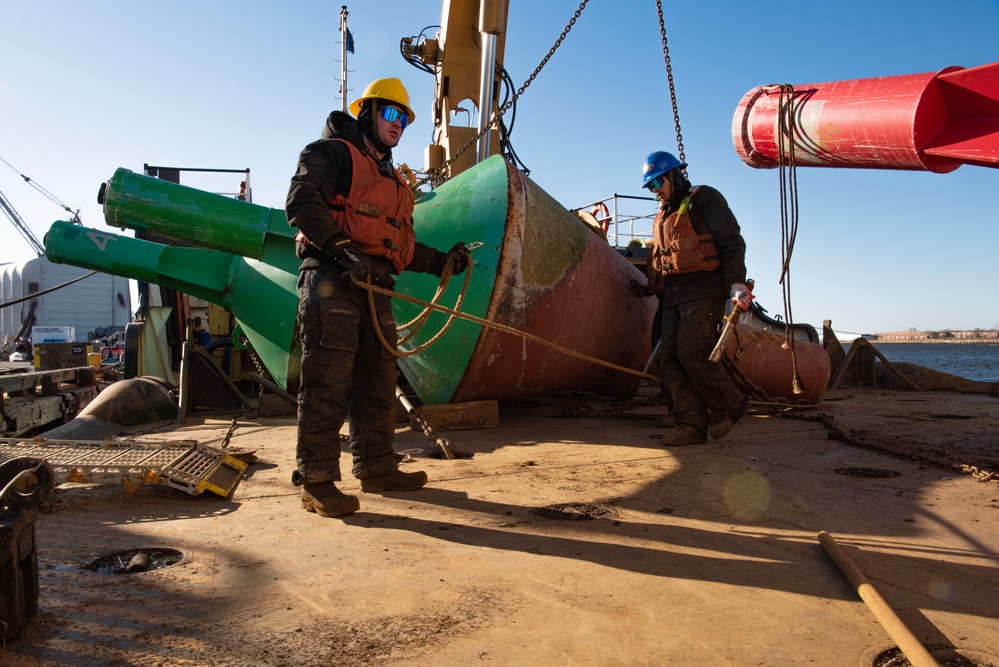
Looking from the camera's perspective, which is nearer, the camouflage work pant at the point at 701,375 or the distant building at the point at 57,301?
the camouflage work pant at the point at 701,375

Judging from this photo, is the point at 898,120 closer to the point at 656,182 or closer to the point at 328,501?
the point at 656,182

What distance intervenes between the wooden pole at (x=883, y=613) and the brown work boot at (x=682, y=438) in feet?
6.32

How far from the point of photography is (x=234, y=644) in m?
1.56

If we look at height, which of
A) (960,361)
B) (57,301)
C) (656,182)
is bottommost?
(960,361)

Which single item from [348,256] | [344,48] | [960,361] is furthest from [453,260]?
[960,361]

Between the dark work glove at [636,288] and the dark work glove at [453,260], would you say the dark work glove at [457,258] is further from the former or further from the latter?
the dark work glove at [636,288]

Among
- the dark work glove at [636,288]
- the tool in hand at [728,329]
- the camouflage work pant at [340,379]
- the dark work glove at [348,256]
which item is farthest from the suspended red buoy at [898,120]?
the dark work glove at [636,288]

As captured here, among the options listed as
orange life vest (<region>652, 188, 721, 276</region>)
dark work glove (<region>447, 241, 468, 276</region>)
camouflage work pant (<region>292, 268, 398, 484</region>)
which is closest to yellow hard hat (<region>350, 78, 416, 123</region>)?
dark work glove (<region>447, 241, 468, 276</region>)

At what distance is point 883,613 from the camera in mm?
1579

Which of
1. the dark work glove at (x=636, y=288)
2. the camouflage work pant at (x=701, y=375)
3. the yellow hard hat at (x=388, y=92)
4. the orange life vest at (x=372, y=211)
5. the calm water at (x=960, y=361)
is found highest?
the yellow hard hat at (x=388, y=92)

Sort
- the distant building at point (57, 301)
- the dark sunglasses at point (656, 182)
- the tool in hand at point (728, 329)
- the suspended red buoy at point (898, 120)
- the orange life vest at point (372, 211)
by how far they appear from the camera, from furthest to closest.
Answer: the distant building at point (57, 301) → the dark sunglasses at point (656, 182) → the tool in hand at point (728, 329) → the orange life vest at point (372, 211) → the suspended red buoy at point (898, 120)

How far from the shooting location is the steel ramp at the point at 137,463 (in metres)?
2.81

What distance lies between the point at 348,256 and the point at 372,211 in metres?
0.29

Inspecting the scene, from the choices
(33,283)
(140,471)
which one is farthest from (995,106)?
(33,283)
